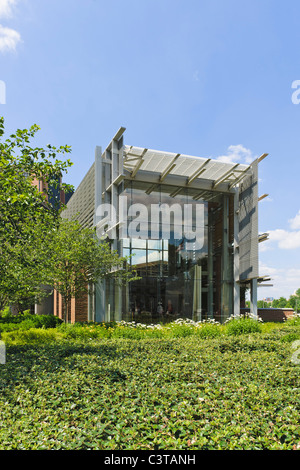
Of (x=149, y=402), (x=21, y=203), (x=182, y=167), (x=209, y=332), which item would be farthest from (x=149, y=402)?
(x=182, y=167)

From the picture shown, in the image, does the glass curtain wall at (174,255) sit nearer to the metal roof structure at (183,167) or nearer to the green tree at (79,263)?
the metal roof structure at (183,167)

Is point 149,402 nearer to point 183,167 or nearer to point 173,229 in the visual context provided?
point 173,229

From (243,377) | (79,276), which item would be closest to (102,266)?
(79,276)

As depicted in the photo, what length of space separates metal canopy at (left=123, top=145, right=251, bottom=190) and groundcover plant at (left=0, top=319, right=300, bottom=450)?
1336cm

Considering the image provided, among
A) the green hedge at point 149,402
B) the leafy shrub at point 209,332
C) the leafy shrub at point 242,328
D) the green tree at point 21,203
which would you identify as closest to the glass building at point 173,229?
the leafy shrub at point 209,332

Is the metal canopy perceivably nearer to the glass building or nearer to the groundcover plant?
the glass building

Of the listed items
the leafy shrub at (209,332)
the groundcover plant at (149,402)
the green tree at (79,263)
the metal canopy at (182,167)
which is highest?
the metal canopy at (182,167)

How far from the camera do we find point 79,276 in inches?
687

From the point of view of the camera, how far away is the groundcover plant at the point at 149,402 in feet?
11.3

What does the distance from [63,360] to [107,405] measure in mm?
2641

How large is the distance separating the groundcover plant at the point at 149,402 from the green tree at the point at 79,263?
29.8 ft

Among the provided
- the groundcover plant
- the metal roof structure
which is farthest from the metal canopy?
the groundcover plant

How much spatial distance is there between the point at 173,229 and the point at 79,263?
6122mm

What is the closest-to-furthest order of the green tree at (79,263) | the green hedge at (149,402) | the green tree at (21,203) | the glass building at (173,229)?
the green hedge at (149,402) < the green tree at (21,203) < the green tree at (79,263) < the glass building at (173,229)
